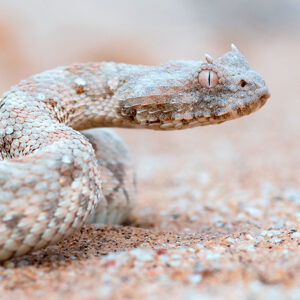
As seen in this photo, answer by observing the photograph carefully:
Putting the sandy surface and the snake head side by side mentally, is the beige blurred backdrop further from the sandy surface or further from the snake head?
the snake head

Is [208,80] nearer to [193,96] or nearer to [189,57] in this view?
[193,96]

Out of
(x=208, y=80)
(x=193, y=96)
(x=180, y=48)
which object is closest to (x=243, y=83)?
→ (x=208, y=80)

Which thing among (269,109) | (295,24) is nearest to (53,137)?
(269,109)

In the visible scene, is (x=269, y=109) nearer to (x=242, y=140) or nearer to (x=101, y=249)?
(x=242, y=140)

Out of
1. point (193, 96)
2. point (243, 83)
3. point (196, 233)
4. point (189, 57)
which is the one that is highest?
point (243, 83)

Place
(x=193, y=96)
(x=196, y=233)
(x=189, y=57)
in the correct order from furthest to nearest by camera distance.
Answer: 1. (x=189, y=57)
2. (x=196, y=233)
3. (x=193, y=96)

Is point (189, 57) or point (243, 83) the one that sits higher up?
point (243, 83)

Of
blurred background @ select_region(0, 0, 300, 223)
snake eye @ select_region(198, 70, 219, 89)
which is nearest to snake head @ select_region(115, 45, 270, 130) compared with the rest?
snake eye @ select_region(198, 70, 219, 89)
